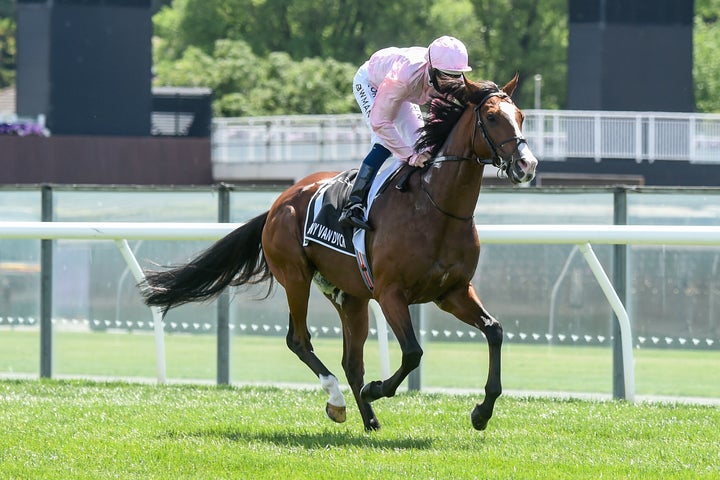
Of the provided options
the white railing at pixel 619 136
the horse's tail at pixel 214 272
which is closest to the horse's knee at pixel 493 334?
the horse's tail at pixel 214 272

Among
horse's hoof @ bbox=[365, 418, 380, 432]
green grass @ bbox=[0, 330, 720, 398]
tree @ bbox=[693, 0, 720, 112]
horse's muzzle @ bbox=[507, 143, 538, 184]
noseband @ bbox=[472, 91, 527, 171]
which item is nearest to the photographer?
horse's muzzle @ bbox=[507, 143, 538, 184]

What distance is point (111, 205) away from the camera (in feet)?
30.0

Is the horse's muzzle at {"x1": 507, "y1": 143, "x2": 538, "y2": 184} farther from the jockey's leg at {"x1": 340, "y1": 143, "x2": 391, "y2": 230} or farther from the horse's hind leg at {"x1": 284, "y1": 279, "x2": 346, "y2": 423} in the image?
the horse's hind leg at {"x1": 284, "y1": 279, "x2": 346, "y2": 423}

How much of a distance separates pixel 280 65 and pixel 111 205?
92.5 feet

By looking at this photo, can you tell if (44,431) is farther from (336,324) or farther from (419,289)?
(336,324)

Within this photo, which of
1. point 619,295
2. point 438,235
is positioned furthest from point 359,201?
point 619,295

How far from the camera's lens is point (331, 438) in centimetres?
607

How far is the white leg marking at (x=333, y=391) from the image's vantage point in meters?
6.45

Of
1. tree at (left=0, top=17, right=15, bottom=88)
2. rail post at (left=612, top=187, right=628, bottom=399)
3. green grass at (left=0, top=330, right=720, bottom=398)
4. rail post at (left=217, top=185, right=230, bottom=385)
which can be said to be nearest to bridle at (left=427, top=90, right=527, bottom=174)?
rail post at (left=612, top=187, right=628, bottom=399)

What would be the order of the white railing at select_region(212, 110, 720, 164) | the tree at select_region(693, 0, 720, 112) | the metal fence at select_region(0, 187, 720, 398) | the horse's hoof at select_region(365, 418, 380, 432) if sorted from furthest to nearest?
1. the tree at select_region(693, 0, 720, 112)
2. the white railing at select_region(212, 110, 720, 164)
3. the metal fence at select_region(0, 187, 720, 398)
4. the horse's hoof at select_region(365, 418, 380, 432)

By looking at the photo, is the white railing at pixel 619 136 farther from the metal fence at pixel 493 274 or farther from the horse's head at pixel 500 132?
the horse's head at pixel 500 132

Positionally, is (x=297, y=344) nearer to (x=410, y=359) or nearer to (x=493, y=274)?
(x=410, y=359)

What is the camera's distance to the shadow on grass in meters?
5.86

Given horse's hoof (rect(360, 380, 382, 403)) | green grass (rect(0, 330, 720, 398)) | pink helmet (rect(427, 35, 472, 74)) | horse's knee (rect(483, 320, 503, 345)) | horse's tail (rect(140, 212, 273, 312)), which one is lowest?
green grass (rect(0, 330, 720, 398))
